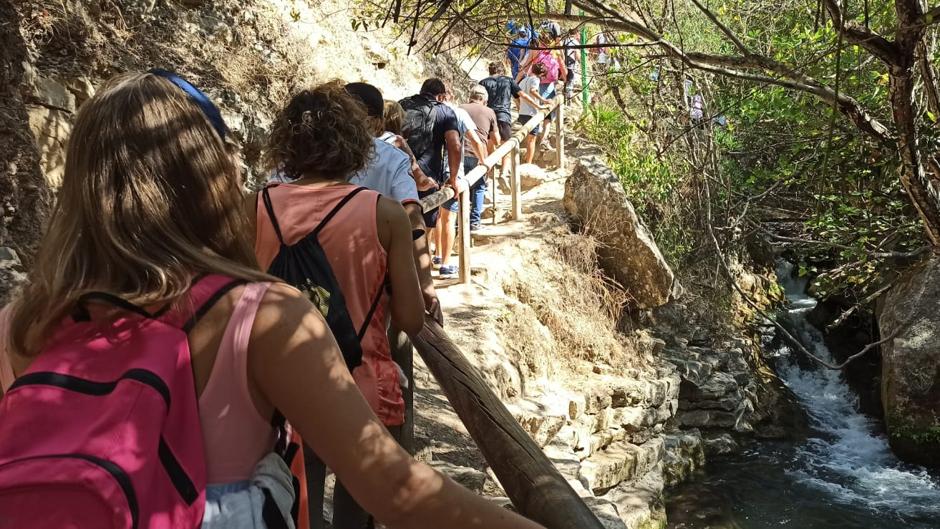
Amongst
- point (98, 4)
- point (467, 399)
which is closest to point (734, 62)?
point (467, 399)

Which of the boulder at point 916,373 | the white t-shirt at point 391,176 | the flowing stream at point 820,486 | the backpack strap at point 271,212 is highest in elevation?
the white t-shirt at point 391,176

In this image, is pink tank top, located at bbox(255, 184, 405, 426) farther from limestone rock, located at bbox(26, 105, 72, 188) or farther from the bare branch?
limestone rock, located at bbox(26, 105, 72, 188)

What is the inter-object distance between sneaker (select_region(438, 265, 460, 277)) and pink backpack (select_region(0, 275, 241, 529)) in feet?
24.0

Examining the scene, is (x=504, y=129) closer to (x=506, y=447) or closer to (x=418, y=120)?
(x=418, y=120)

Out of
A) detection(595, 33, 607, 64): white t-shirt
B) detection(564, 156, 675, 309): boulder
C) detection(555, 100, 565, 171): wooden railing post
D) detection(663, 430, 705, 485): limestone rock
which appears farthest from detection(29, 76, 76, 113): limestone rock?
detection(555, 100, 565, 171): wooden railing post

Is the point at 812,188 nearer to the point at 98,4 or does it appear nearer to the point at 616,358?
the point at 616,358

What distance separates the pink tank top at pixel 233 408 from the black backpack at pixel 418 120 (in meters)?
5.60

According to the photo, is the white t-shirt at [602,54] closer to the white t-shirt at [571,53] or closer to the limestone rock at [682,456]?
the white t-shirt at [571,53]

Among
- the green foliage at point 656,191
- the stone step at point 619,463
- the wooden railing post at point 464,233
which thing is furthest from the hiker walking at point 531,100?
the stone step at point 619,463

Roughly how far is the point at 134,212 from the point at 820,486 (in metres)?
9.97

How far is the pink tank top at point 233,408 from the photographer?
107 cm

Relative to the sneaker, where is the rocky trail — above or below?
below

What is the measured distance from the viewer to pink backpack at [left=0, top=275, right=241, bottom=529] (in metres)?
0.93

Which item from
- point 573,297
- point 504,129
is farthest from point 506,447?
point 504,129
